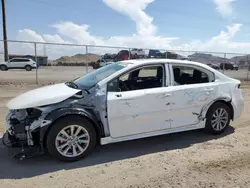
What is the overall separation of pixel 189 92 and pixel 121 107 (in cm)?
150

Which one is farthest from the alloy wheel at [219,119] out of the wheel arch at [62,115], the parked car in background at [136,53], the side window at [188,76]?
the parked car in background at [136,53]

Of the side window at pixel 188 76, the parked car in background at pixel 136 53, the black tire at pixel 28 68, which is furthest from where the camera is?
the black tire at pixel 28 68

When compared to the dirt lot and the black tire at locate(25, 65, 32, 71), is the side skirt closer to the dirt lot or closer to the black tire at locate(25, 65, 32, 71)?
the dirt lot

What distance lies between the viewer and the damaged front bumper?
13.1 ft

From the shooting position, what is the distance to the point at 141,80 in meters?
5.45

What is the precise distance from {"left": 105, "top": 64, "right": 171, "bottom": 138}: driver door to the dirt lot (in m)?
0.45

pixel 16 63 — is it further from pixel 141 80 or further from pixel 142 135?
pixel 142 135

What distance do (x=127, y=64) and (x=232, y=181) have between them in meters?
2.65

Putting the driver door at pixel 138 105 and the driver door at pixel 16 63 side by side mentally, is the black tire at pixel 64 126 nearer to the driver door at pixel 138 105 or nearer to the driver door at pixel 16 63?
the driver door at pixel 138 105

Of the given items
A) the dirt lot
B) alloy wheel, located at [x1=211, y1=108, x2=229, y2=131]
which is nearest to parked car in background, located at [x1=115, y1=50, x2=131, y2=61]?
alloy wheel, located at [x1=211, y1=108, x2=229, y2=131]

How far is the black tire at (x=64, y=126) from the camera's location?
4.02m

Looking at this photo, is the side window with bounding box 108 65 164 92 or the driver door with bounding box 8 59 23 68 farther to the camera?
the driver door with bounding box 8 59 23 68

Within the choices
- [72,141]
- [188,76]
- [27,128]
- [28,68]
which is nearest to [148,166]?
[72,141]

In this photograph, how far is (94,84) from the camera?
4.48m
